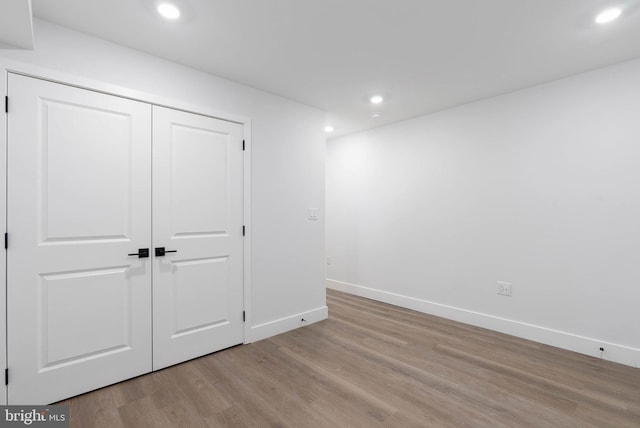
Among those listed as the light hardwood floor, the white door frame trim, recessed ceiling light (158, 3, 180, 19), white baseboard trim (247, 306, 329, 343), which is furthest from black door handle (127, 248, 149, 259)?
recessed ceiling light (158, 3, 180, 19)

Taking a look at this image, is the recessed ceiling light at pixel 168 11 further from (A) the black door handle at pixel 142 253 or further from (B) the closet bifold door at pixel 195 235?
(A) the black door handle at pixel 142 253

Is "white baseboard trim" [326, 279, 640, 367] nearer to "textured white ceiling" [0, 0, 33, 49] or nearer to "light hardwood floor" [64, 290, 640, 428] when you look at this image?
"light hardwood floor" [64, 290, 640, 428]

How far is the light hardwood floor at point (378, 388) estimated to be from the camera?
189cm

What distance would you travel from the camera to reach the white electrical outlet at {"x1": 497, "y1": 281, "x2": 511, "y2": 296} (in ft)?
10.7

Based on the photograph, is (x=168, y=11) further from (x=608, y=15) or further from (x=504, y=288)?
(x=504, y=288)

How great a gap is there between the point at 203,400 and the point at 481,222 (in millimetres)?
3237

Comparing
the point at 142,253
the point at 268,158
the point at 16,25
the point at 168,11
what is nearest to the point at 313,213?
the point at 268,158

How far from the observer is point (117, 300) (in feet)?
7.49

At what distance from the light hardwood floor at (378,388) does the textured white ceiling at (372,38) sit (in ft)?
8.44

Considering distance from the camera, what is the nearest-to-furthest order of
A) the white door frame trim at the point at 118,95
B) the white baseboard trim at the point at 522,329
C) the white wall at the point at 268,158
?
1. the white door frame trim at the point at 118,95
2. the white wall at the point at 268,158
3. the white baseboard trim at the point at 522,329

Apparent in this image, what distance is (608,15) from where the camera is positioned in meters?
2.01

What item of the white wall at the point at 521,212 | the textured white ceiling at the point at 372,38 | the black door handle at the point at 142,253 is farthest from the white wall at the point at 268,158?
the white wall at the point at 521,212

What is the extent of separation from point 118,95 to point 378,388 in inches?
114

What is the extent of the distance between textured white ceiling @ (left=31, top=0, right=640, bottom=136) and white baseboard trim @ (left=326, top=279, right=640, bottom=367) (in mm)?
2471
